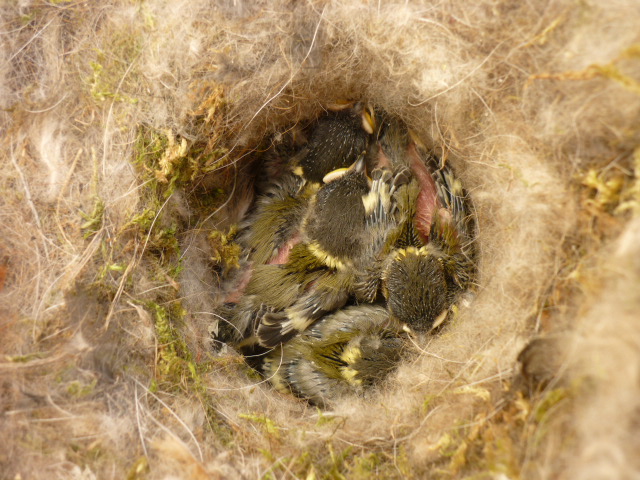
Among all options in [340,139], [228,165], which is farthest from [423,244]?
[228,165]

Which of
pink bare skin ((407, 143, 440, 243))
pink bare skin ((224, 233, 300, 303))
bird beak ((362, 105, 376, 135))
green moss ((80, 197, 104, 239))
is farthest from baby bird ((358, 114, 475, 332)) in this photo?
green moss ((80, 197, 104, 239))

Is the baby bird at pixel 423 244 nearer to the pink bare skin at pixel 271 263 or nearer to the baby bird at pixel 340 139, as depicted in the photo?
the baby bird at pixel 340 139

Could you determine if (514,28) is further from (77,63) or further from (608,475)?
(77,63)

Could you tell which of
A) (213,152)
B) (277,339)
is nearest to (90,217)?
(213,152)

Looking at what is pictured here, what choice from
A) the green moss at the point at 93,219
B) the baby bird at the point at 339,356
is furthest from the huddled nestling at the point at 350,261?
the green moss at the point at 93,219

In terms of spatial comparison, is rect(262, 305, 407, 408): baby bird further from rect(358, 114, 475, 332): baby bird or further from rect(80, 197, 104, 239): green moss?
rect(80, 197, 104, 239): green moss


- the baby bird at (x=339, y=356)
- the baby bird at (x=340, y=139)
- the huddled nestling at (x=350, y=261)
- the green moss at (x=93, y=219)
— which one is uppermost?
the green moss at (x=93, y=219)
